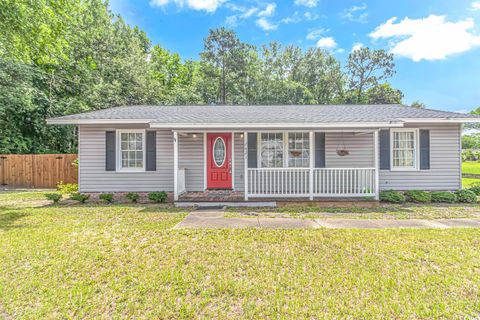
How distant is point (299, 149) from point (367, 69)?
2212 centimetres

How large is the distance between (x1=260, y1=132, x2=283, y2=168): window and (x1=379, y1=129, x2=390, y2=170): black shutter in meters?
3.49

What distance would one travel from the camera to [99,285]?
3.09 metres

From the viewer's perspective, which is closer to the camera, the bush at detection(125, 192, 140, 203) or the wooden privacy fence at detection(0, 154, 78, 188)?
the bush at detection(125, 192, 140, 203)

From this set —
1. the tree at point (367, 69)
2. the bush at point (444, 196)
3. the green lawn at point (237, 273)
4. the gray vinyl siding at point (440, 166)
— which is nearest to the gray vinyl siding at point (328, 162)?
the gray vinyl siding at point (440, 166)

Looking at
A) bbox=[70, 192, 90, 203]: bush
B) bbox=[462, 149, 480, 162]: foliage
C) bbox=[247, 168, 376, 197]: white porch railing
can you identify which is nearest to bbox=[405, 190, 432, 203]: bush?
bbox=[247, 168, 376, 197]: white porch railing

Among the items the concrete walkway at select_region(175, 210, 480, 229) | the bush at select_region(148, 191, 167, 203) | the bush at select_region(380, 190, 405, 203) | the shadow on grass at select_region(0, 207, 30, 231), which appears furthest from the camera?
the bush at select_region(148, 191, 167, 203)

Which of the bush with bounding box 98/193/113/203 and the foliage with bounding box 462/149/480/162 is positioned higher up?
the foliage with bounding box 462/149/480/162

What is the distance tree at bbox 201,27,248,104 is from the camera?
23594 millimetres

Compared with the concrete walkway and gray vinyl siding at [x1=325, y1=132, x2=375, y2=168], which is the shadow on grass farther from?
gray vinyl siding at [x1=325, y1=132, x2=375, y2=168]

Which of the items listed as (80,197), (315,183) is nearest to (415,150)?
(315,183)

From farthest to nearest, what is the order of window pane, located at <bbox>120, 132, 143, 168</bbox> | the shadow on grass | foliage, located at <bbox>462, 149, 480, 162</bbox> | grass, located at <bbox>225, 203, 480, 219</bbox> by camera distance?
foliage, located at <bbox>462, 149, 480, 162</bbox> < window pane, located at <bbox>120, 132, 143, 168</bbox> < grass, located at <bbox>225, 203, 480, 219</bbox> < the shadow on grass

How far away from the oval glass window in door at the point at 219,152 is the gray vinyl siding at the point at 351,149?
374 cm

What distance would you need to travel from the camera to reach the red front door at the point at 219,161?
8797mm

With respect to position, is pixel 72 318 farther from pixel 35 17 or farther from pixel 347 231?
pixel 35 17
